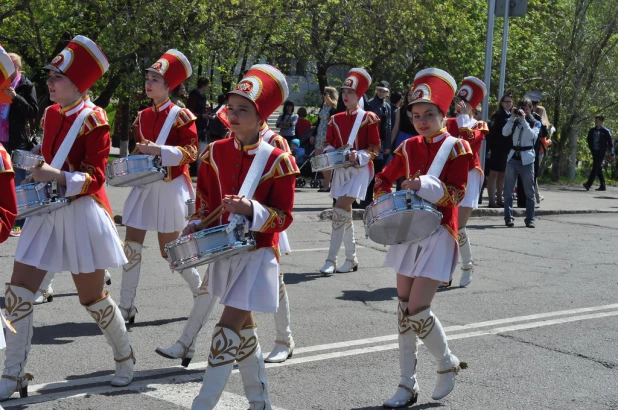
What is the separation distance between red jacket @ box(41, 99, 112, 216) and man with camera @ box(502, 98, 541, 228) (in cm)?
1107

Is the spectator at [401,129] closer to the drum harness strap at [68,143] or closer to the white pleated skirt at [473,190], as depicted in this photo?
the white pleated skirt at [473,190]

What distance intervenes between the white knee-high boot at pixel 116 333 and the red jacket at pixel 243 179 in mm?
Result: 1074

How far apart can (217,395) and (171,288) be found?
15.4 feet

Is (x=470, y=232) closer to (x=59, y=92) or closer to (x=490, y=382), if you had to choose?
(x=490, y=382)

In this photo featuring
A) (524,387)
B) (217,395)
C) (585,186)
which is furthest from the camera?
(585,186)

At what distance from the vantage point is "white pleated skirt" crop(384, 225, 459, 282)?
5957mm

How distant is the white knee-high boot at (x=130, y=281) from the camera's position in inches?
311

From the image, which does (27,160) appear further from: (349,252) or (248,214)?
(349,252)

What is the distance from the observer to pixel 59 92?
6.06 m

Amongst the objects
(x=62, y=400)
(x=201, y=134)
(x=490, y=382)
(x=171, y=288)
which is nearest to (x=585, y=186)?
(x=201, y=134)

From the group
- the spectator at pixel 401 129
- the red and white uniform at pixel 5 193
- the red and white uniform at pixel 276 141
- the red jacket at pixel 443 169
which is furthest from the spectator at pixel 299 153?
the red and white uniform at pixel 5 193

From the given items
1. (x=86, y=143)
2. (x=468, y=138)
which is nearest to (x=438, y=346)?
(x=86, y=143)

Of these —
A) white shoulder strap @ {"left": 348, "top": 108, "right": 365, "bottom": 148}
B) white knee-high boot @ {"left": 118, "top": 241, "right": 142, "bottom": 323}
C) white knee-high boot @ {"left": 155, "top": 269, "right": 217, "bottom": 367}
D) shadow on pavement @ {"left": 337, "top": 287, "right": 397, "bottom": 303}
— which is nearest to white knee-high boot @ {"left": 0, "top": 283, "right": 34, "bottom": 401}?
white knee-high boot @ {"left": 155, "top": 269, "right": 217, "bottom": 367}

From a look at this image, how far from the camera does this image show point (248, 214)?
491cm
